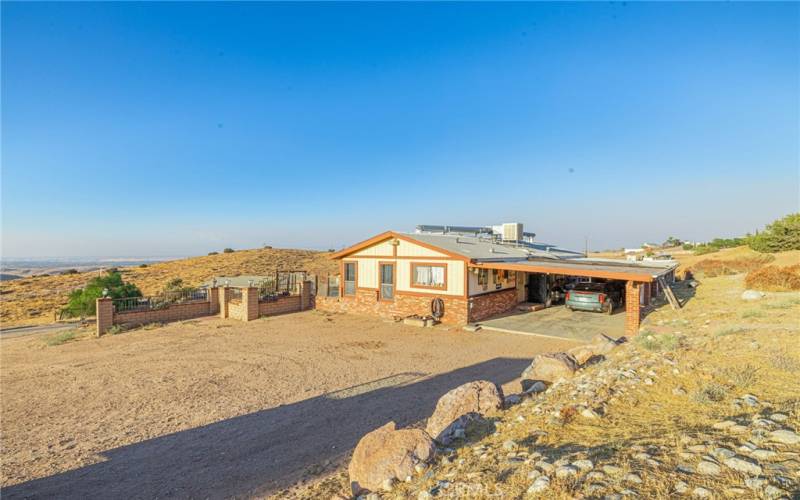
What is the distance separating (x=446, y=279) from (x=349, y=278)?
553 cm

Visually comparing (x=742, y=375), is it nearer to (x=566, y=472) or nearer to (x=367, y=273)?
(x=566, y=472)

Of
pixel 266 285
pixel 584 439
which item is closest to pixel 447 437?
pixel 584 439

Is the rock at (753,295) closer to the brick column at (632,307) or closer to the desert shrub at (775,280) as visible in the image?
the desert shrub at (775,280)

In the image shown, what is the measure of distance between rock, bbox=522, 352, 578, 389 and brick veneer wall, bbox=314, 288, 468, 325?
7.49 meters

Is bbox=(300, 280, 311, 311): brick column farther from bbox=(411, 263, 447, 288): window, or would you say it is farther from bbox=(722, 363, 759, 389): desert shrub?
bbox=(722, 363, 759, 389): desert shrub

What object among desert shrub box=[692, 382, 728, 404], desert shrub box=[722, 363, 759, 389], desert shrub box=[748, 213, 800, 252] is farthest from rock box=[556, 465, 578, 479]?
desert shrub box=[748, 213, 800, 252]

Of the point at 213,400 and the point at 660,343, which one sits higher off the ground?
the point at 660,343

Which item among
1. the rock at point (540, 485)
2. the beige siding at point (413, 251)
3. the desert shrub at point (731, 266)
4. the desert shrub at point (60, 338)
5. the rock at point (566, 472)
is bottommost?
the desert shrub at point (60, 338)

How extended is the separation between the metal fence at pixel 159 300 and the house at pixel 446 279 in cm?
583

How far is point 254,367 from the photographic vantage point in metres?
10.1

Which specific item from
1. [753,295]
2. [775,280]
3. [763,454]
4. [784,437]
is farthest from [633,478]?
[775,280]

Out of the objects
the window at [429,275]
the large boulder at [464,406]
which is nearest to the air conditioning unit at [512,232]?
the window at [429,275]

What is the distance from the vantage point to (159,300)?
1709cm

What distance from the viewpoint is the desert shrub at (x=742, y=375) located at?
4996mm
